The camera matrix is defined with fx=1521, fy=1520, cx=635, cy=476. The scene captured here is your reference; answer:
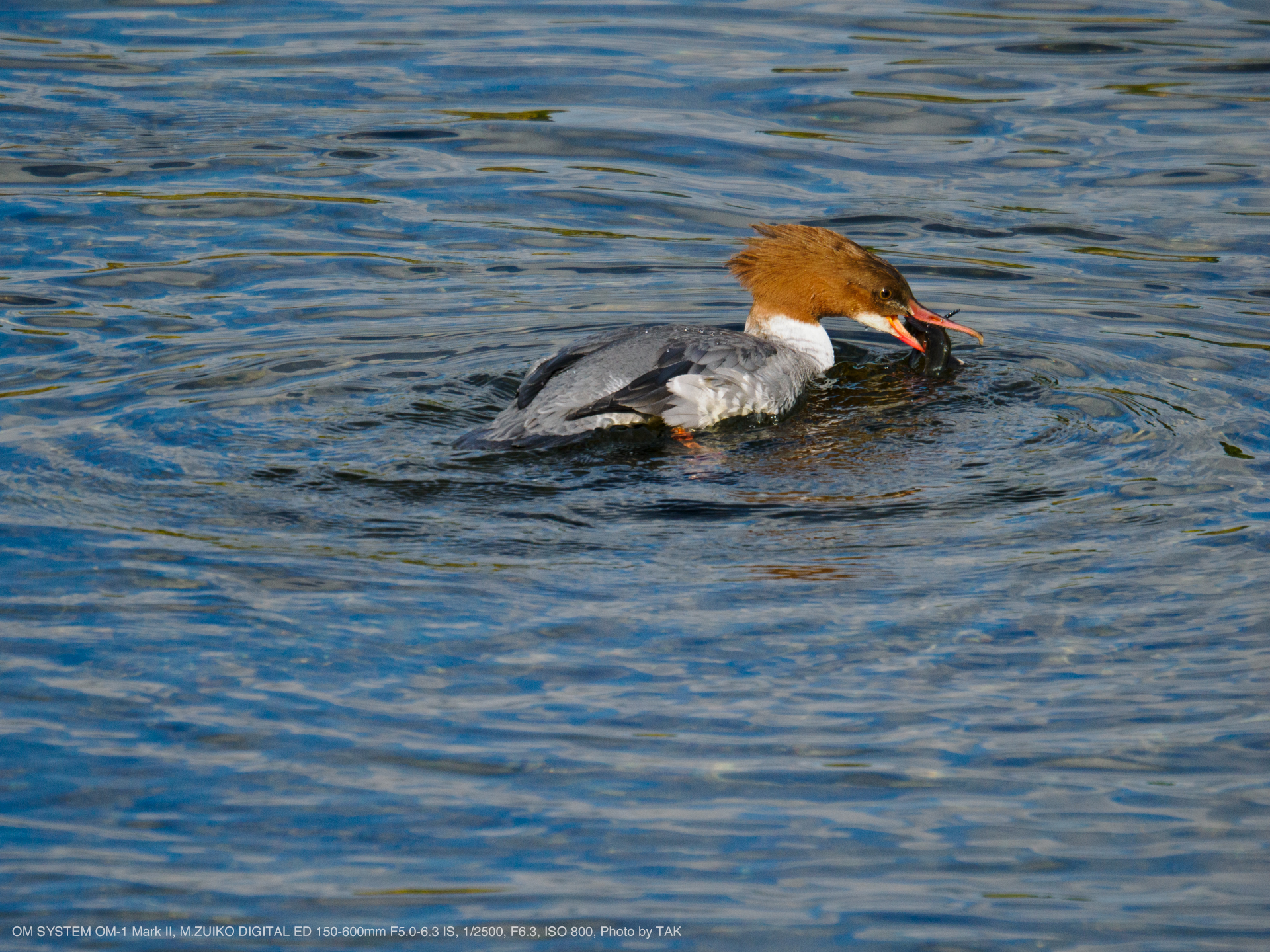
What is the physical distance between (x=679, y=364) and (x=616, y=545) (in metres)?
1.88

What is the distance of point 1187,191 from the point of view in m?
11.4

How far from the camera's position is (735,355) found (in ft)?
26.3

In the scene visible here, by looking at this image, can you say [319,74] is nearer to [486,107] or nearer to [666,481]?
[486,107]

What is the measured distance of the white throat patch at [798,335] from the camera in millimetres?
8891

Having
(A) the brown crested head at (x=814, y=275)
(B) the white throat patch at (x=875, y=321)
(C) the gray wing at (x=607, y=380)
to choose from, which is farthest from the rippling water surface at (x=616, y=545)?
(A) the brown crested head at (x=814, y=275)

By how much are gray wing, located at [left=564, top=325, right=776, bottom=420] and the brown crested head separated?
0.64 meters

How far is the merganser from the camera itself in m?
7.34

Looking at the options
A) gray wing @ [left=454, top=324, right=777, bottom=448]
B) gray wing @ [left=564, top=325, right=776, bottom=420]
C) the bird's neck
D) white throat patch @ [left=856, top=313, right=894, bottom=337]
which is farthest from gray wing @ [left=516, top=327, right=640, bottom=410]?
white throat patch @ [left=856, top=313, right=894, bottom=337]

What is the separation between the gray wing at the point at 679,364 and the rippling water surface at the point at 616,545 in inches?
7.8

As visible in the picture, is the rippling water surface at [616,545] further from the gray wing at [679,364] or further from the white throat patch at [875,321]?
the white throat patch at [875,321]

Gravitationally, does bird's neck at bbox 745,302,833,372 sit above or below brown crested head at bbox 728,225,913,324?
below

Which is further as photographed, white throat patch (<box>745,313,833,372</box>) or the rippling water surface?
white throat patch (<box>745,313,833,372</box>)

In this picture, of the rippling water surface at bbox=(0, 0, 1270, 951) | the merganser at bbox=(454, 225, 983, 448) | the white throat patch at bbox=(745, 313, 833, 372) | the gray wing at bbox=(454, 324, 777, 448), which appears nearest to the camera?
the rippling water surface at bbox=(0, 0, 1270, 951)

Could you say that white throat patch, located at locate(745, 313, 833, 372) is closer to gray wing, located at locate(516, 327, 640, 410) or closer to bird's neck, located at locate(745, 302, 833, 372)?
bird's neck, located at locate(745, 302, 833, 372)
